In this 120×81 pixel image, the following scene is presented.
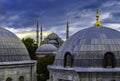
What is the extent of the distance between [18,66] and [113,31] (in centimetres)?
944

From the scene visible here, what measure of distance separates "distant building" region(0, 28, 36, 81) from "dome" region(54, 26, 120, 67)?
3742mm

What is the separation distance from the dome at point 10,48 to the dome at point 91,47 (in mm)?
4107

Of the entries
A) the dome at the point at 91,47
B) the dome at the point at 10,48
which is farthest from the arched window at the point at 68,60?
the dome at the point at 10,48

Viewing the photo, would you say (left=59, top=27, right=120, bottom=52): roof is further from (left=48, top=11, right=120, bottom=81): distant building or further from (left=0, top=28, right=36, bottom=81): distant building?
(left=0, top=28, right=36, bottom=81): distant building

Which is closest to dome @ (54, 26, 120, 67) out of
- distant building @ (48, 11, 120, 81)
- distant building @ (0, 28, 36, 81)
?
distant building @ (48, 11, 120, 81)

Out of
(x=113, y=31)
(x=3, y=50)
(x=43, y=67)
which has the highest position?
(x=113, y=31)

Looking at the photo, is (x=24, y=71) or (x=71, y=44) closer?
(x=71, y=44)

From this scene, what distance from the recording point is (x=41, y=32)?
111562mm

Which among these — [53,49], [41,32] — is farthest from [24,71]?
[41,32]

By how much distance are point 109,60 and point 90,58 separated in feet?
5.07

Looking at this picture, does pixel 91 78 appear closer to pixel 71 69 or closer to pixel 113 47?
pixel 71 69

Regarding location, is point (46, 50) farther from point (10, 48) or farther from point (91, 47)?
point (91, 47)

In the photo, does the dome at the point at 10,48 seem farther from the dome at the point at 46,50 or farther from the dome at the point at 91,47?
the dome at the point at 46,50

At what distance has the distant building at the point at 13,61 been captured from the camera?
25752 mm
